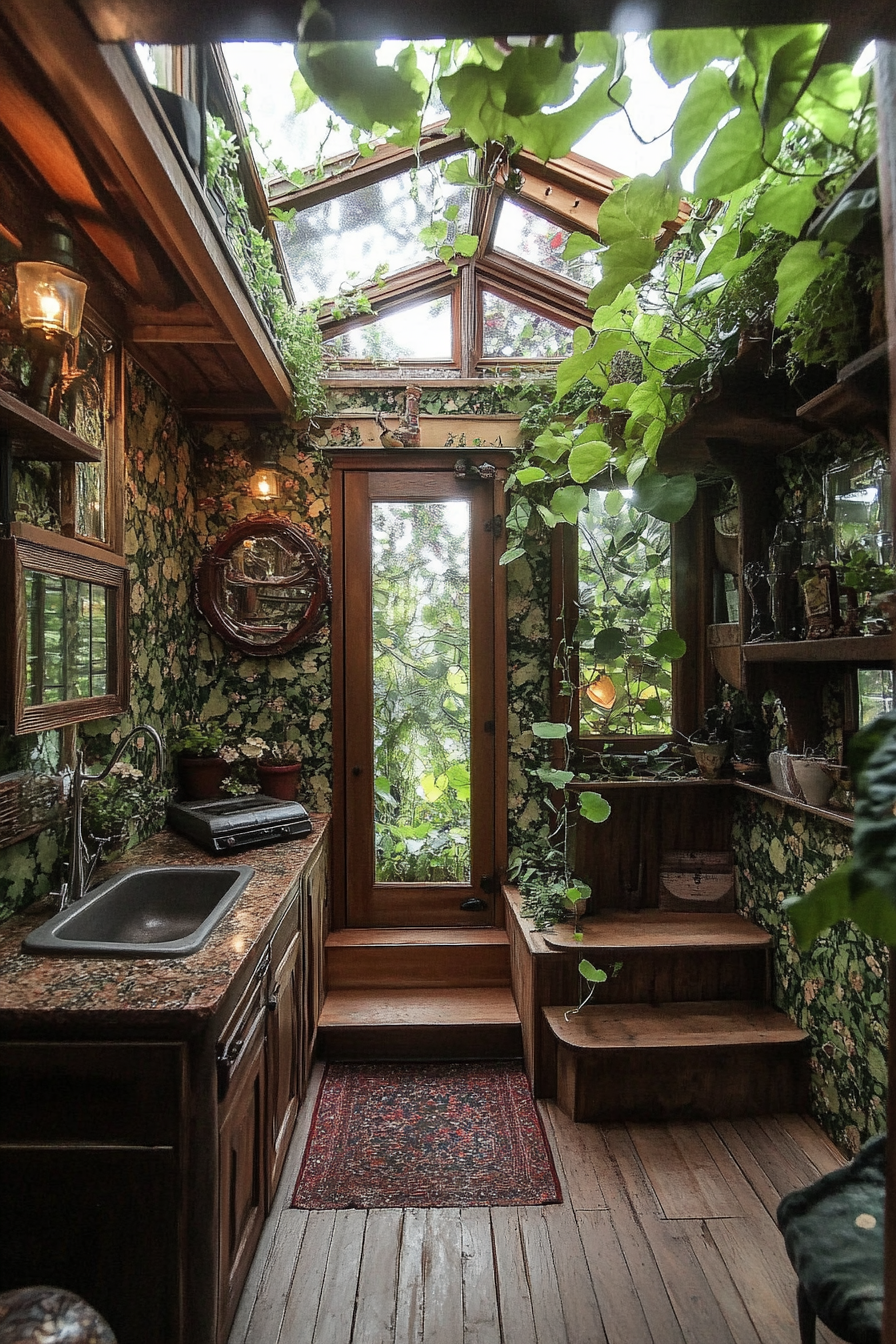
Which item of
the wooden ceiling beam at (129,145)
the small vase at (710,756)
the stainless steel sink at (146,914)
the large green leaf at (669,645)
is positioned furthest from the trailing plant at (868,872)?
the small vase at (710,756)

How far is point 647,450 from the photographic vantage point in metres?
2.06

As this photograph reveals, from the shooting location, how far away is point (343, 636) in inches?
131

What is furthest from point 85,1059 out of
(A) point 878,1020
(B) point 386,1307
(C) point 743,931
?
(C) point 743,931

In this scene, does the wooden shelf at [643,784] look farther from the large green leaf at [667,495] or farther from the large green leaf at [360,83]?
the large green leaf at [360,83]

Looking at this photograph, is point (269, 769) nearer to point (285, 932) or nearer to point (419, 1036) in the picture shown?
point (285, 932)

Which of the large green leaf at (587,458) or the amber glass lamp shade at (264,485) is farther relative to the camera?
the amber glass lamp shade at (264,485)

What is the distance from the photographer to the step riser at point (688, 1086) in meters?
2.51

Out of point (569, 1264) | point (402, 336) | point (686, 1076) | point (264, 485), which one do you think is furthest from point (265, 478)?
point (569, 1264)

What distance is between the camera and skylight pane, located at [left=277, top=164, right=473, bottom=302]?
284 cm

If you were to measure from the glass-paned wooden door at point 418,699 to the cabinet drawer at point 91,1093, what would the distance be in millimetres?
1891

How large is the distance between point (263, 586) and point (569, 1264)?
2612 mm

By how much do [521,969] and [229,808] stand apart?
1.29 m

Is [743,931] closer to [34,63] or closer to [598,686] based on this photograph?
[598,686]

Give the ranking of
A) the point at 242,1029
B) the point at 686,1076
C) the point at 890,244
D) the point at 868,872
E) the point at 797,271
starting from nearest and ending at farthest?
the point at 868,872, the point at 890,244, the point at 797,271, the point at 242,1029, the point at 686,1076
